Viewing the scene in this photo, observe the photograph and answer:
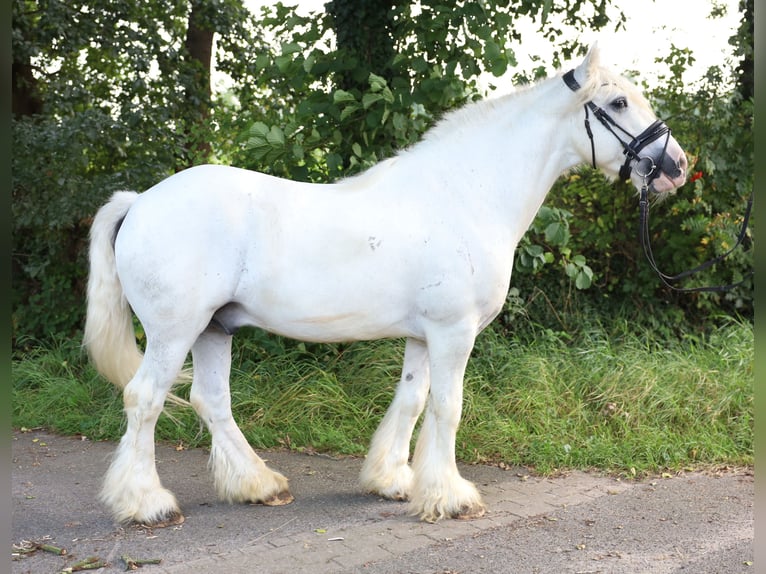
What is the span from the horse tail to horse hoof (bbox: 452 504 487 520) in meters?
1.96

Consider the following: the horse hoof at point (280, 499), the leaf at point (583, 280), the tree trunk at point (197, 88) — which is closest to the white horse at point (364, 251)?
the horse hoof at point (280, 499)

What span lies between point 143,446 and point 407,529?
55.2 inches

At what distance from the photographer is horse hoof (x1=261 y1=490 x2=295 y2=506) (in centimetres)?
416

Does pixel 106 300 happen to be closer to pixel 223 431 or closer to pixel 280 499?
pixel 223 431

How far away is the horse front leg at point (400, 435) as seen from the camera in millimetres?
4176

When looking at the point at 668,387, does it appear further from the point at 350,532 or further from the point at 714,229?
the point at 350,532

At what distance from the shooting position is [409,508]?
3.96 meters

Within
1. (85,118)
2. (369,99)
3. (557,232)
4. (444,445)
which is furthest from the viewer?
(85,118)

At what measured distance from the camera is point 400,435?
13.9 ft

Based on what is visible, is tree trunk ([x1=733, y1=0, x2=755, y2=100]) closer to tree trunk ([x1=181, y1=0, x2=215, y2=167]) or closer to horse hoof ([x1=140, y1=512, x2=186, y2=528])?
tree trunk ([x1=181, y1=0, x2=215, y2=167])

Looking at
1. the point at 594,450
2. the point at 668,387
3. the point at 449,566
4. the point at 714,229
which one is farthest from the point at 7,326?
the point at 714,229

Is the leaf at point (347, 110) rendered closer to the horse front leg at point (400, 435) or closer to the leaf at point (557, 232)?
the leaf at point (557, 232)

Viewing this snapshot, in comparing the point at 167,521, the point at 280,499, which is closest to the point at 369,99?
the point at 280,499

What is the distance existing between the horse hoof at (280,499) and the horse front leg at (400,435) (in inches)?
16.8
